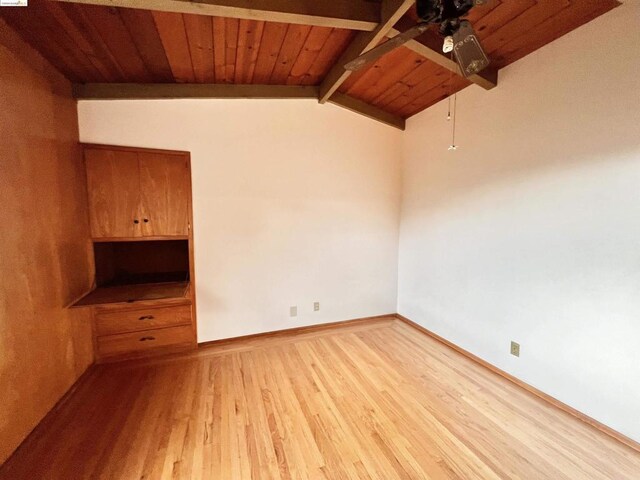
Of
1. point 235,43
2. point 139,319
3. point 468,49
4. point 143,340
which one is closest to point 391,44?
point 468,49

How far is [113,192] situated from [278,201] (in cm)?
147

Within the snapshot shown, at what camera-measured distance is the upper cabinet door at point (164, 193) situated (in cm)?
247

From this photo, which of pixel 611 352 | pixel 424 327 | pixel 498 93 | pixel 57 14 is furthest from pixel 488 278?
pixel 57 14

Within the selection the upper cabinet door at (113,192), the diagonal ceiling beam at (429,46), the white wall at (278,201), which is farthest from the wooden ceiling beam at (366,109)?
the upper cabinet door at (113,192)

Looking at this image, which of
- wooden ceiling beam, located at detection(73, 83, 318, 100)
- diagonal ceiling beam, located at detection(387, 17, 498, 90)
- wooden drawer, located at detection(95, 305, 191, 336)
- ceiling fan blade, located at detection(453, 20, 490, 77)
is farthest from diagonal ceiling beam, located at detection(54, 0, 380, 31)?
wooden drawer, located at detection(95, 305, 191, 336)

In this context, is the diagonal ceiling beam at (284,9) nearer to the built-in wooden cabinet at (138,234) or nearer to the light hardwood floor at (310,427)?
the built-in wooden cabinet at (138,234)

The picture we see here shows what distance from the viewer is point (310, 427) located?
1779 mm

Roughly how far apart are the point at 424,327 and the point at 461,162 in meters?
1.88

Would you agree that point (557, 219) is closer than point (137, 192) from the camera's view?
Yes

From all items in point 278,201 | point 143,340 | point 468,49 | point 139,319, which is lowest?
point 143,340

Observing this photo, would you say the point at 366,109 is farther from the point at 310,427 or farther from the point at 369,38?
the point at 310,427

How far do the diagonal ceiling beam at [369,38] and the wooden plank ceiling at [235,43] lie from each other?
0.07m

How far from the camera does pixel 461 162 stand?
8.65 ft

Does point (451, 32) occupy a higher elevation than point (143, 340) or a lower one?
higher
